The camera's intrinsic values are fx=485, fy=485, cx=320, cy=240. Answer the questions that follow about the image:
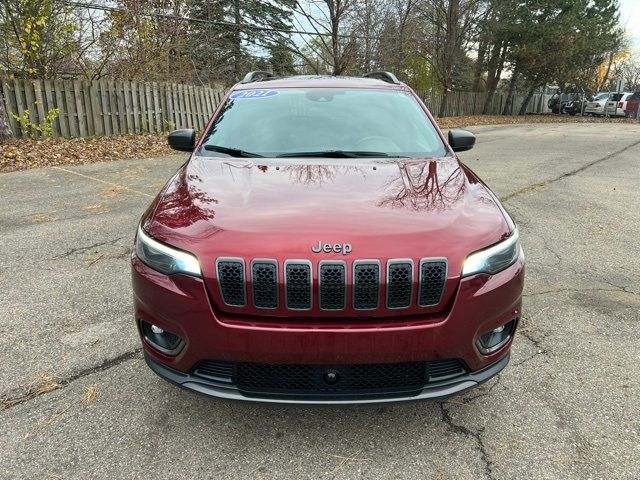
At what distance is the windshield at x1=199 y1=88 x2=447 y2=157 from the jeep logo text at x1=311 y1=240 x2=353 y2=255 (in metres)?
1.25

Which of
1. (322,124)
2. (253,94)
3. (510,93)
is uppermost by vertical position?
(510,93)

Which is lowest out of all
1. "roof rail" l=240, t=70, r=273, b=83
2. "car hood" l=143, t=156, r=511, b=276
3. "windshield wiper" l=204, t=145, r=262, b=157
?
"car hood" l=143, t=156, r=511, b=276

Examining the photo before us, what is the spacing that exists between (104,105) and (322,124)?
33.8 feet

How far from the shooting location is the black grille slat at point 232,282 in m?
2.00

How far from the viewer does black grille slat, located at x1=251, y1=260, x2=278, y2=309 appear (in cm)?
198

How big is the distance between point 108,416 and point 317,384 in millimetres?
1155

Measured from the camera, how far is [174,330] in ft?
6.91

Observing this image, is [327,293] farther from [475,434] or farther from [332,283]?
[475,434]

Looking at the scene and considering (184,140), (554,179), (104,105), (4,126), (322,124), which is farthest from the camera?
(104,105)

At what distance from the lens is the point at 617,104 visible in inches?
1268

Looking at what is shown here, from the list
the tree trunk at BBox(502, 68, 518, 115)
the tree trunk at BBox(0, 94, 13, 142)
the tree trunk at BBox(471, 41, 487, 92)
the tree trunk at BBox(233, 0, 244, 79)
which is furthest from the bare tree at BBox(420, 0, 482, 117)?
the tree trunk at BBox(0, 94, 13, 142)

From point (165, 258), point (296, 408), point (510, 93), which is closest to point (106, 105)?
point (165, 258)

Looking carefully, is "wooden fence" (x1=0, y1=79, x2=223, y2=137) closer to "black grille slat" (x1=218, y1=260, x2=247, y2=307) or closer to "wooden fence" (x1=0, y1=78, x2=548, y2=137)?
"wooden fence" (x1=0, y1=78, x2=548, y2=137)

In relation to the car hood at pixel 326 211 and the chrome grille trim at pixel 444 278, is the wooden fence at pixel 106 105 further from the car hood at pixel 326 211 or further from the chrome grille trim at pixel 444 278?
the chrome grille trim at pixel 444 278
